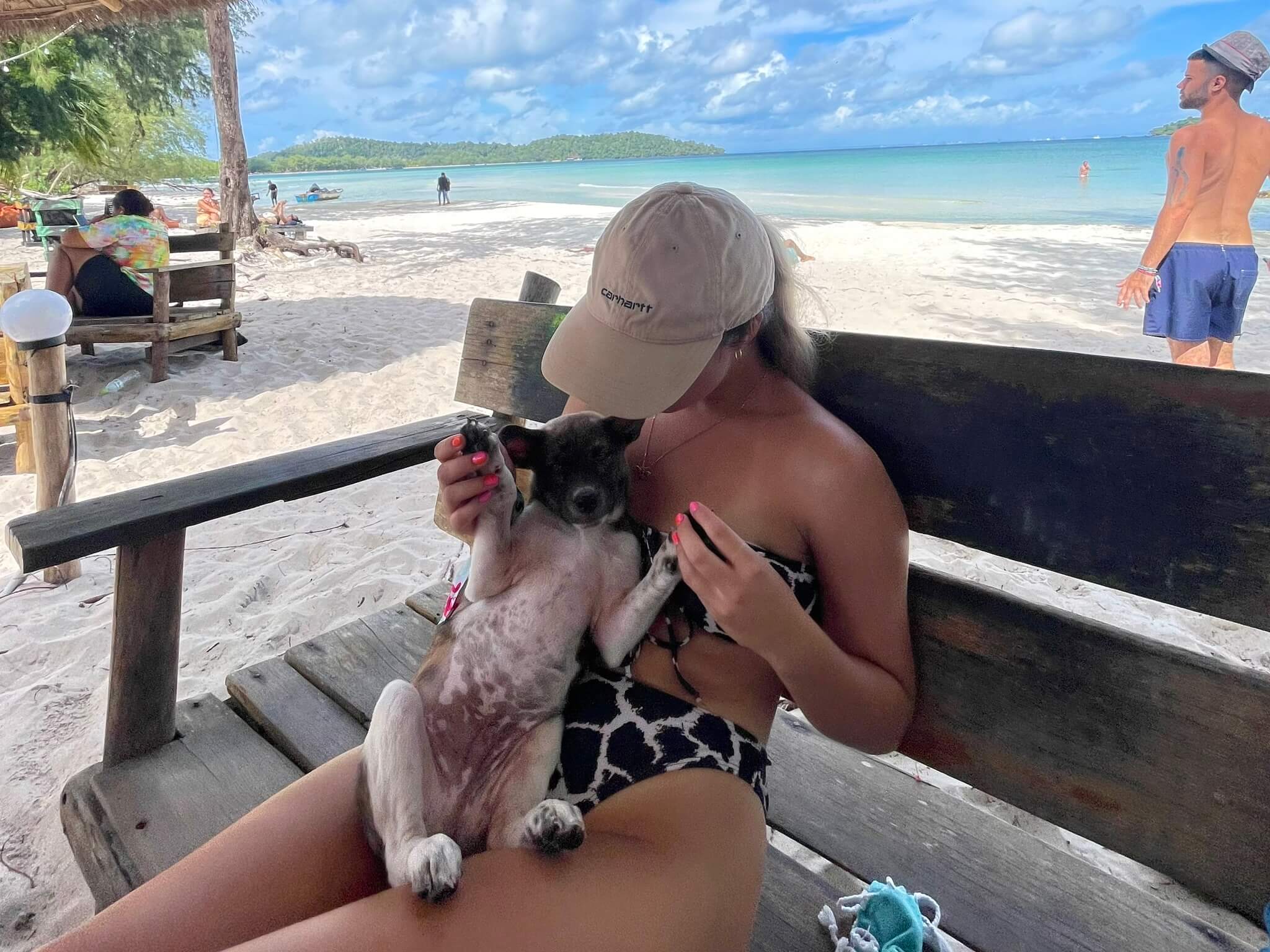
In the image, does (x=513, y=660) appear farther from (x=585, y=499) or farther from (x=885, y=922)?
(x=885, y=922)

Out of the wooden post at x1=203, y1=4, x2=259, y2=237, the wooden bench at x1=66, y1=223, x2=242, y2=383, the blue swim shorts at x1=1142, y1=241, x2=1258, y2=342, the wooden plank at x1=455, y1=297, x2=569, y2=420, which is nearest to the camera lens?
the wooden plank at x1=455, y1=297, x2=569, y2=420

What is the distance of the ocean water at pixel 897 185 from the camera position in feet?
81.9

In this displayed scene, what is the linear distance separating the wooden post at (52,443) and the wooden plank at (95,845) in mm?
2593

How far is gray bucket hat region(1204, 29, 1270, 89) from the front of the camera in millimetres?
5145

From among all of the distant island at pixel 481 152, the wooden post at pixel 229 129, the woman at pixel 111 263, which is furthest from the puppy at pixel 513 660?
the distant island at pixel 481 152

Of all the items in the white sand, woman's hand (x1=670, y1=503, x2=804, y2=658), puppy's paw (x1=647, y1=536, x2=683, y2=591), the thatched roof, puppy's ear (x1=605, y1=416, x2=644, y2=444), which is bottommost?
the white sand

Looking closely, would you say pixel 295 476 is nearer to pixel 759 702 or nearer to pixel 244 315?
pixel 759 702

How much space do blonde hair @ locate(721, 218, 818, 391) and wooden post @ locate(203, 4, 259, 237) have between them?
51.8ft

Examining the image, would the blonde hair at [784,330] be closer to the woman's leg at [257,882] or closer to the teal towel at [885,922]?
the teal towel at [885,922]

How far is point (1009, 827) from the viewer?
70.6 inches

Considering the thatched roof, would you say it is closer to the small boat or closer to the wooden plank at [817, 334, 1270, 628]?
the wooden plank at [817, 334, 1270, 628]

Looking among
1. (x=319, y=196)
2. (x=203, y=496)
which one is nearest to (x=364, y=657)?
(x=203, y=496)

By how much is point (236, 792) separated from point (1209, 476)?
222 centimetres

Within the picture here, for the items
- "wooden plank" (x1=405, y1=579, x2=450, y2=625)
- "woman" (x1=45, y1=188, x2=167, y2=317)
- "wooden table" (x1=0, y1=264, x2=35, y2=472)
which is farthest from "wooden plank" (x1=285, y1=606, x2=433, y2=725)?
"woman" (x1=45, y1=188, x2=167, y2=317)
